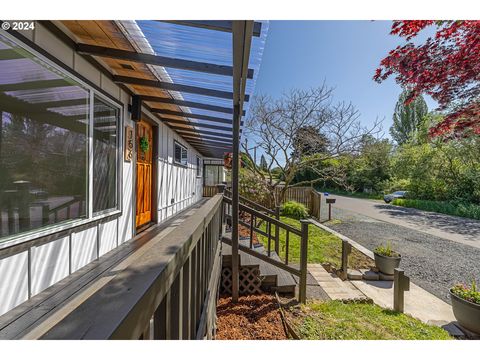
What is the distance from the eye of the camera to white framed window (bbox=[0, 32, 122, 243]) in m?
1.92

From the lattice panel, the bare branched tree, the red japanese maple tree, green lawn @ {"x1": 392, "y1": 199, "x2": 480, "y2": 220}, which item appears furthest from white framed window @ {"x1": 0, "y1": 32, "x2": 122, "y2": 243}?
green lawn @ {"x1": 392, "y1": 199, "x2": 480, "y2": 220}

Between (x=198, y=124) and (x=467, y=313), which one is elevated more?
(x=198, y=124)

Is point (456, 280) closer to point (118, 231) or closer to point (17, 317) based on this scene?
point (118, 231)

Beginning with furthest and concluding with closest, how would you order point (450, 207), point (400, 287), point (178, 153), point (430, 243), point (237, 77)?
1. point (450, 207)
2. point (178, 153)
3. point (430, 243)
4. point (400, 287)
5. point (237, 77)

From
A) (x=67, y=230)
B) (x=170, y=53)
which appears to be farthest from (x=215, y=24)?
(x=67, y=230)

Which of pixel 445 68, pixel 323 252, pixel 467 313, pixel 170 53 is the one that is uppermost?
pixel 445 68

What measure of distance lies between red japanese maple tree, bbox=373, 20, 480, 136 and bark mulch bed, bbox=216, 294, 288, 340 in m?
4.34

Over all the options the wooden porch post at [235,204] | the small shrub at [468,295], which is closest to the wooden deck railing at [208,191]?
the wooden porch post at [235,204]

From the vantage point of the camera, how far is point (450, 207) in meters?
12.6

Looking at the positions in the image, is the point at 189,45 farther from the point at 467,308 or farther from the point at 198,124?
the point at 467,308

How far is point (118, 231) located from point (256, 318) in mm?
2439

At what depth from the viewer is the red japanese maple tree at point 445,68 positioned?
346cm

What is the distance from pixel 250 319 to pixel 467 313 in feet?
9.03

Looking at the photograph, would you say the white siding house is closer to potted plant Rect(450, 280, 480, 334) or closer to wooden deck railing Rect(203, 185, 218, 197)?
potted plant Rect(450, 280, 480, 334)
